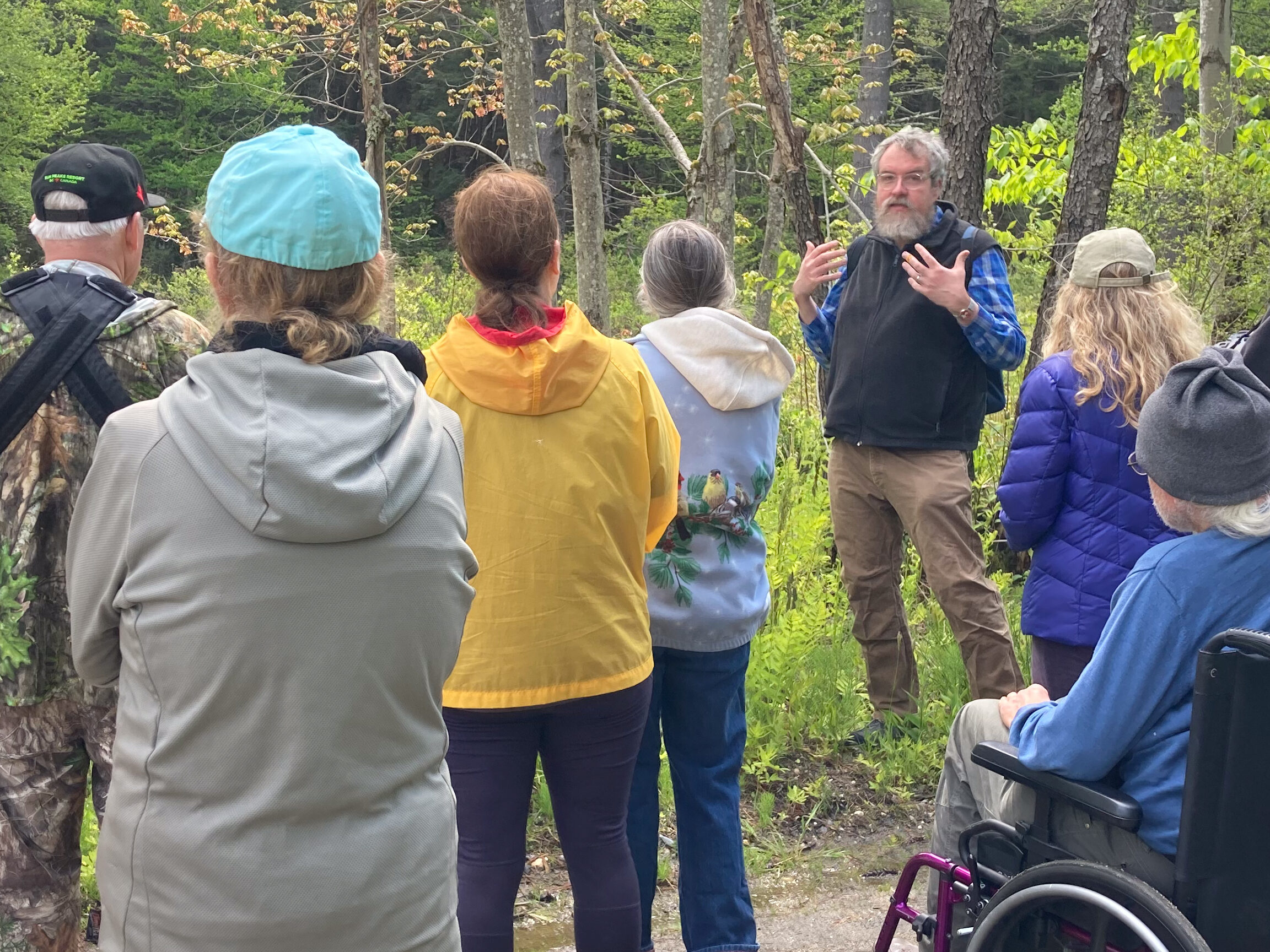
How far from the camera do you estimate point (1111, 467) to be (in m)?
3.59

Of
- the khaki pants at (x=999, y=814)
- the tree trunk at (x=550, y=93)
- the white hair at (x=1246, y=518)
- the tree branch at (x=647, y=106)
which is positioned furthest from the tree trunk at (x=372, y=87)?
the tree trunk at (x=550, y=93)

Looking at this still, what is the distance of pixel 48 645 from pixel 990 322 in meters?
3.14

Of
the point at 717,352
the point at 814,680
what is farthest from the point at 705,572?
the point at 814,680

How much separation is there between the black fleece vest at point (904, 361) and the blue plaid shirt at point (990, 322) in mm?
54

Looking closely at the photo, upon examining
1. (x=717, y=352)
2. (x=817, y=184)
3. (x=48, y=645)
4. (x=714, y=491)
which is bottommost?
(x=817, y=184)

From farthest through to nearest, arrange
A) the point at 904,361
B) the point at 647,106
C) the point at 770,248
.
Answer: the point at 770,248 < the point at 647,106 < the point at 904,361

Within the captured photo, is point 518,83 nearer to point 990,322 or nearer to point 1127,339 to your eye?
point 990,322

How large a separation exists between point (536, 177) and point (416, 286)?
13.4 m

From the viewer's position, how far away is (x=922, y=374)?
436 centimetres

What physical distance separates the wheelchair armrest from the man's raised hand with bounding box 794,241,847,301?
2.14 m

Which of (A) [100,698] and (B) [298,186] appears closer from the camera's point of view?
(B) [298,186]

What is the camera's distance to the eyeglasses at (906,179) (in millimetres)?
4492

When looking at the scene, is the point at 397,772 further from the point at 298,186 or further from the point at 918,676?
the point at 918,676

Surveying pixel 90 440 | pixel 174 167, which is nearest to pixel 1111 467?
pixel 90 440
